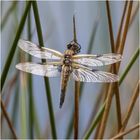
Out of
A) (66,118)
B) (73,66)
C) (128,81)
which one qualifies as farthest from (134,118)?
(73,66)

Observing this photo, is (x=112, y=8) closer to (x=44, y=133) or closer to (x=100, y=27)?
(x=100, y=27)

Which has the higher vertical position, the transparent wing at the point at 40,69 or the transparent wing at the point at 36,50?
the transparent wing at the point at 36,50

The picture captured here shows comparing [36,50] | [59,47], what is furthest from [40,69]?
[59,47]

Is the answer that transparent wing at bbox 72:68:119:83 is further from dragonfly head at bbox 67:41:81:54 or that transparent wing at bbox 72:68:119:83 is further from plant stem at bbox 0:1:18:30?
plant stem at bbox 0:1:18:30

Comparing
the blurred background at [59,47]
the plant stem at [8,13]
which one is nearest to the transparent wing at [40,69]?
the blurred background at [59,47]

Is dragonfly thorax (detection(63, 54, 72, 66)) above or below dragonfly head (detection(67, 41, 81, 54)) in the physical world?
below

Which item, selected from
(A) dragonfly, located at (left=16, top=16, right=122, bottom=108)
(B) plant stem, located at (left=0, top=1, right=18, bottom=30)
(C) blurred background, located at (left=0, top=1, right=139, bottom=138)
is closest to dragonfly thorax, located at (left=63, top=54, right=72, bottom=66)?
(A) dragonfly, located at (left=16, top=16, right=122, bottom=108)

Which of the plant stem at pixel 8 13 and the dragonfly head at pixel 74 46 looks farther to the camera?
the plant stem at pixel 8 13

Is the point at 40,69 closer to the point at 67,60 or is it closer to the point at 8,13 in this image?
the point at 67,60

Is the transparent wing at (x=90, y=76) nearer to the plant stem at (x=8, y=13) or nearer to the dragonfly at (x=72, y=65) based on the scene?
the dragonfly at (x=72, y=65)
